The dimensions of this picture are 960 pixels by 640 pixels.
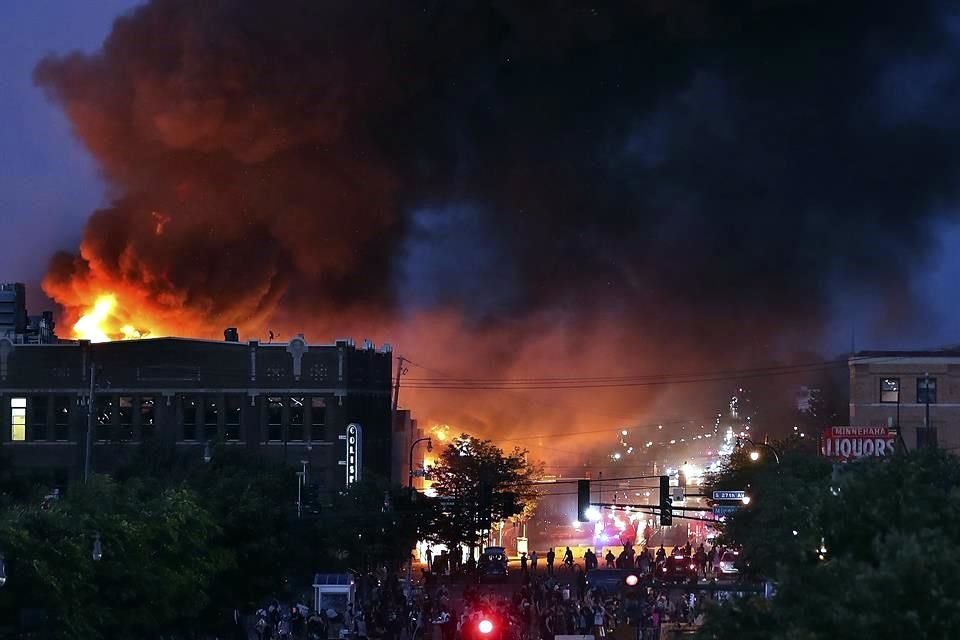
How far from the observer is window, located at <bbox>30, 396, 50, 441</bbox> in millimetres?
67062

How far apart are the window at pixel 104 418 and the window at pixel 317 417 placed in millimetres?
8150

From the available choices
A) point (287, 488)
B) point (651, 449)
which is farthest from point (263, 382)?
point (651, 449)

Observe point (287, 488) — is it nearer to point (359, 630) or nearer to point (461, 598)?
point (461, 598)

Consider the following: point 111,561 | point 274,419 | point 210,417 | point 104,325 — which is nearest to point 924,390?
point 274,419

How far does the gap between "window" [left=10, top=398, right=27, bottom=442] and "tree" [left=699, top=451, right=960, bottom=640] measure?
51.5 meters

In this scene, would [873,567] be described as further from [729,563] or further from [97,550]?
[729,563]

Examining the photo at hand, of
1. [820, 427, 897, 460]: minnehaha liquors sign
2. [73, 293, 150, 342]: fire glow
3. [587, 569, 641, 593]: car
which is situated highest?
[73, 293, 150, 342]: fire glow

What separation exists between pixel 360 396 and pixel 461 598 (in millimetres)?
17911

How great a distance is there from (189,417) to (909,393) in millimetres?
30196

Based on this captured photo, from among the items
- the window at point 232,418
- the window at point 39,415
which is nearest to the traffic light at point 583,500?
the window at point 232,418

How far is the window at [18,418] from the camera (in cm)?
6719

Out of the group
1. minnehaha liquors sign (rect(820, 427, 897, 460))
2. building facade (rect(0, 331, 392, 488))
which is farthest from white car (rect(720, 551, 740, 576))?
building facade (rect(0, 331, 392, 488))

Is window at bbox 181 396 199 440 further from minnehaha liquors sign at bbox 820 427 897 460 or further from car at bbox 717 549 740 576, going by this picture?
minnehaha liquors sign at bbox 820 427 897 460

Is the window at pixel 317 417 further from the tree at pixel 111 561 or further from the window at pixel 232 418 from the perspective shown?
the tree at pixel 111 561
